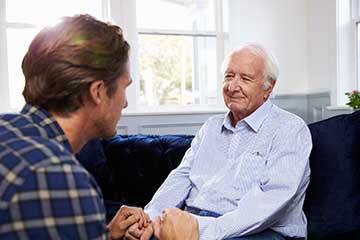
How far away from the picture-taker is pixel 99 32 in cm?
80

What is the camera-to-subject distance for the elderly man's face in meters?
1.68

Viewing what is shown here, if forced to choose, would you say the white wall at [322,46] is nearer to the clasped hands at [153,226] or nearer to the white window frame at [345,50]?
the white window frame at [345,50]

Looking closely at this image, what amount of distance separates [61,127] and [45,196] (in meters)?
0.21

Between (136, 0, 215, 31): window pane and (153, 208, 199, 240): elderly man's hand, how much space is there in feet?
9.65

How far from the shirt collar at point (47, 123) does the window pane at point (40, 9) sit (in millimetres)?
2982

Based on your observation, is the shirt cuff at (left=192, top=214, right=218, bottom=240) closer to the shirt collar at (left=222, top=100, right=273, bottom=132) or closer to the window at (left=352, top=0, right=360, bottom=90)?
the shirt collar at (left=222, top=100, right=273, bottom=132)

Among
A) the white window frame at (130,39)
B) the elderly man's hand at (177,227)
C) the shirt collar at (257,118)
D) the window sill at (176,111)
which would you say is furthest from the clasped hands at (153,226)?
the window sill at (176,111)

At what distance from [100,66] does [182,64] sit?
345cm

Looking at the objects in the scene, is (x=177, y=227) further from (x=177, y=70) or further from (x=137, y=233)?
(x=177, y=70)

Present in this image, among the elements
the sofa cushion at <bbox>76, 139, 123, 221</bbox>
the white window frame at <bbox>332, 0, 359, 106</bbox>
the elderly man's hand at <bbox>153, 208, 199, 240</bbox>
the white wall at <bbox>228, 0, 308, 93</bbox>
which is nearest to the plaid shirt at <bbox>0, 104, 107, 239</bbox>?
the elderly man's hand at <bbox>153, 208, 199, 240</bbox>

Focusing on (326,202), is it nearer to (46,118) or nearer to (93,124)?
(93,124)

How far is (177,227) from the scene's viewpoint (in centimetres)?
132

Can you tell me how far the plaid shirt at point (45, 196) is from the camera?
614 mm

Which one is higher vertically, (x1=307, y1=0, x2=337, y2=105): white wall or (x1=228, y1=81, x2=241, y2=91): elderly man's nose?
(x1=307, y1=0, x2=337, y2=105): white wall
